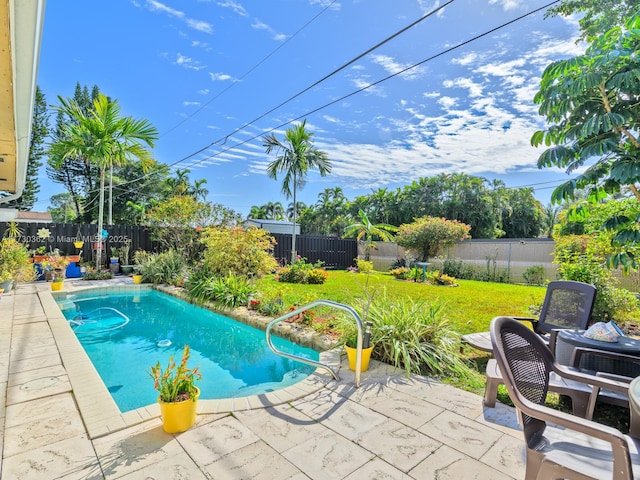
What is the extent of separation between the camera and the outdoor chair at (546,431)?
4.54ft

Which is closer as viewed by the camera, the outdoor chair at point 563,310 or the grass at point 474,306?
the grass at point 474,306

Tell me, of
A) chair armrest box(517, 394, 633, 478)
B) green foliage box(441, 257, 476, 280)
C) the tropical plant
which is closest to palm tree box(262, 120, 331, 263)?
green foliage box(441, 257, 476, 280)

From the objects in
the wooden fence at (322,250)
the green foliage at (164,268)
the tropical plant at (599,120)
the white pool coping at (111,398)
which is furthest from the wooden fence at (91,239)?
the tropical plant at (599,120)

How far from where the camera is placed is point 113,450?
7.13 ft

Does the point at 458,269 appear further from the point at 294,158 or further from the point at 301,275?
the point at 294,158

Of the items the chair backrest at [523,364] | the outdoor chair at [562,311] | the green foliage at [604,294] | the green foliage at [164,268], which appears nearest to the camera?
the chair backrest at [523,364]

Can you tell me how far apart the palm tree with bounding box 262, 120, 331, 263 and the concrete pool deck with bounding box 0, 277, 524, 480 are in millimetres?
11152

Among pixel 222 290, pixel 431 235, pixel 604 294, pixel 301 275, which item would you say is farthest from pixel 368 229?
pixel 604 294

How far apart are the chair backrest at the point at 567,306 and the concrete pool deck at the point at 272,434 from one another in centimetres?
182

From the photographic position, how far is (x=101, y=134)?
31.7 ft

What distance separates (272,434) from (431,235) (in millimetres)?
13402

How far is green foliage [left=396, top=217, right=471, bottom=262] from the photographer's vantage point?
1438 cm

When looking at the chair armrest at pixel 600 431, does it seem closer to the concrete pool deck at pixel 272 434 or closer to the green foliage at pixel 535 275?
the concrete pool deck at pixel 272 434

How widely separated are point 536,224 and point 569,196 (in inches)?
1075
